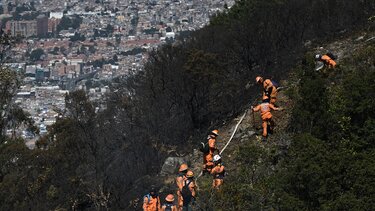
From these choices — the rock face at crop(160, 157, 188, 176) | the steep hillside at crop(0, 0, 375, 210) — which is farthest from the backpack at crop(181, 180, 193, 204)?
the rock face at crop(160, 157, 188, 176)

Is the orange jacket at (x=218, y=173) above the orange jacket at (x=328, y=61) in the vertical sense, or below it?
below

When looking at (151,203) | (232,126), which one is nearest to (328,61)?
(232,126)

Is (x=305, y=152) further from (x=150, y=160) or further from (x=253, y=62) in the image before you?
(x=253, y=62)

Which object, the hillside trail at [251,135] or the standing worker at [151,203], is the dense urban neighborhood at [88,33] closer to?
the hillside trail at [251,135]

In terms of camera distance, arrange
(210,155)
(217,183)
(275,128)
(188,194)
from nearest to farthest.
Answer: (188,194) < (217,183) < (210,155) < (275,128)

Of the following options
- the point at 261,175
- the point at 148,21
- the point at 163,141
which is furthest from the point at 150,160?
the point at 148,21

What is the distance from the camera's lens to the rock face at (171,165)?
13352 mm

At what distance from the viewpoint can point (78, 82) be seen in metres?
54.0

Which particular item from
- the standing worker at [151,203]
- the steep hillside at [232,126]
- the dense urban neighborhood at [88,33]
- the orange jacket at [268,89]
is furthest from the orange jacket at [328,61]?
the dense urban neighborhood at [88,33]

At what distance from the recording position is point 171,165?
44.3ft

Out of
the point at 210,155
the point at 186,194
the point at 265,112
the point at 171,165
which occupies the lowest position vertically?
the point at 171,165

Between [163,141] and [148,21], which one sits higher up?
[163,141]

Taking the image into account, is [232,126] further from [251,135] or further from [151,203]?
[151,203]

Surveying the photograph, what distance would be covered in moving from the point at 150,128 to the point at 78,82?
3930cm
